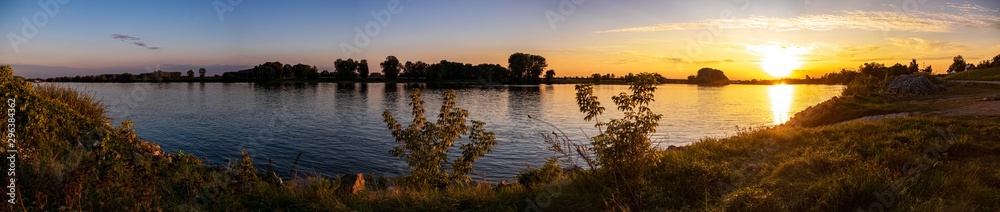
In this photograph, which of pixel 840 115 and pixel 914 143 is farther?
pixel 840 115

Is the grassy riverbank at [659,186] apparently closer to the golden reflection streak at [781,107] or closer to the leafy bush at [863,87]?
the leafy bush at [863,87]

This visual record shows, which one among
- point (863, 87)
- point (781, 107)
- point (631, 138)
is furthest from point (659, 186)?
point (781, 107)

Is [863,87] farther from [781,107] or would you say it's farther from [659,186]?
[659,186]

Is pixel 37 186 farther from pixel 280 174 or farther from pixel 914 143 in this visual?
pixel 914 143

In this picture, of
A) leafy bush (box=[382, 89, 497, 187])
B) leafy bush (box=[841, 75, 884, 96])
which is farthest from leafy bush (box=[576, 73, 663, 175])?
leafy bush (box=[841, 75, 884, 96])

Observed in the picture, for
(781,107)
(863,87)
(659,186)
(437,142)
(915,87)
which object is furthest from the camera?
(781,107)

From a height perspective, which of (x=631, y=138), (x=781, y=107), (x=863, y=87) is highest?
(x=863, y=87)

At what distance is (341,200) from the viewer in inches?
304

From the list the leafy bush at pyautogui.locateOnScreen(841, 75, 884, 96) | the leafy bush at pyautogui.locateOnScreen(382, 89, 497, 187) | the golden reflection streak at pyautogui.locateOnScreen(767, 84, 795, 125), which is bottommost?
the golden reflection streak at pyautogui.locateOnScreen(767, 84, 795, 125)

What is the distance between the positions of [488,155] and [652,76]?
1565cm

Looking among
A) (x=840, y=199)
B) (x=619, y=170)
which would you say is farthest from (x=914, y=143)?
(x=619, y=170)

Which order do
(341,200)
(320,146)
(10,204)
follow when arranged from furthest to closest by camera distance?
(320,146)
(341,200)
(10,204)

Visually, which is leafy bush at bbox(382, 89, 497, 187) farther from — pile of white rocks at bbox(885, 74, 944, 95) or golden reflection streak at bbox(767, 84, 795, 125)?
pile of white rocks at bbox(885, 74, 944, 95)

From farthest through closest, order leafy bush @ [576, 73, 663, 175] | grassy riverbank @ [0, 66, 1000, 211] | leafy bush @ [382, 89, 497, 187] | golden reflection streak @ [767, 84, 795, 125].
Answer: golden reflection streak @ [767, 84, 795, 125] → leafy bush @ [382, 89, 497, 187] → leafy bush @ [576, 73, 663, 175] → grassy riverbank @ [0, 66, 1000, 211]
